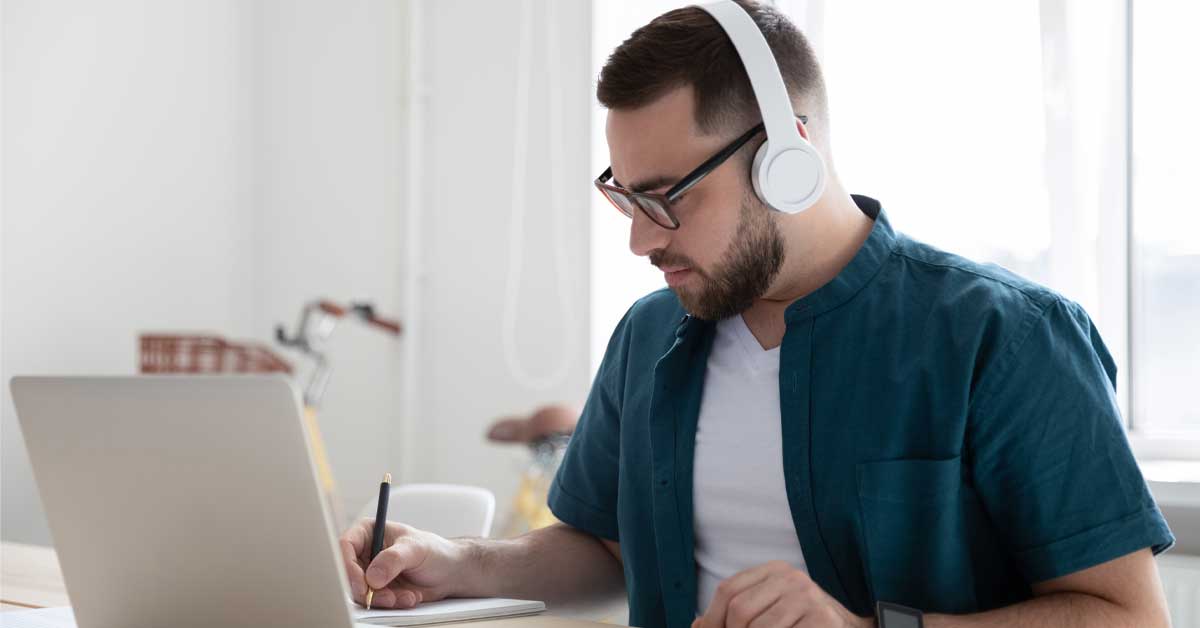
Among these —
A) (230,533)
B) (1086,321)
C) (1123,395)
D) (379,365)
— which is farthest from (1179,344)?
(379,365)

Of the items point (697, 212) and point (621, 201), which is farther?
point (621, 201)

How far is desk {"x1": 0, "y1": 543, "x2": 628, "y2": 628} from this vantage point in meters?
1.07

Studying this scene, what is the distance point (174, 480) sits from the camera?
2.81 feet

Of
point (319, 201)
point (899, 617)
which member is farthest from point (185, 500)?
point (319, 201)


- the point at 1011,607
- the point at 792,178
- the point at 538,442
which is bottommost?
the point at 538,442

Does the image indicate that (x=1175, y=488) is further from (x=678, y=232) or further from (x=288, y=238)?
(x=288, y=238)

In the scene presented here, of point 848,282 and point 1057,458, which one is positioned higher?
point 848,282

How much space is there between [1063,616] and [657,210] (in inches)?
22.5

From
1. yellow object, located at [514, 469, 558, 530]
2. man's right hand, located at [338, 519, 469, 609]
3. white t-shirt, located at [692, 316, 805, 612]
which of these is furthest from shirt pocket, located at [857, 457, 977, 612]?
yellow object, located at [514, 469, 558, 530]

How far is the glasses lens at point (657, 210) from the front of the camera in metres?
1.25

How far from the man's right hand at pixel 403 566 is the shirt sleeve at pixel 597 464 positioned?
23 centimetres

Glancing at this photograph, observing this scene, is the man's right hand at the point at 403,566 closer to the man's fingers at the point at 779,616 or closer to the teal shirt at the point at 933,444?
the teal shirt at the point at 933,444

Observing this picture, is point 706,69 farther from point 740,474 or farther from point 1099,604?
point 1099,604

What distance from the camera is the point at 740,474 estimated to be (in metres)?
1.28
